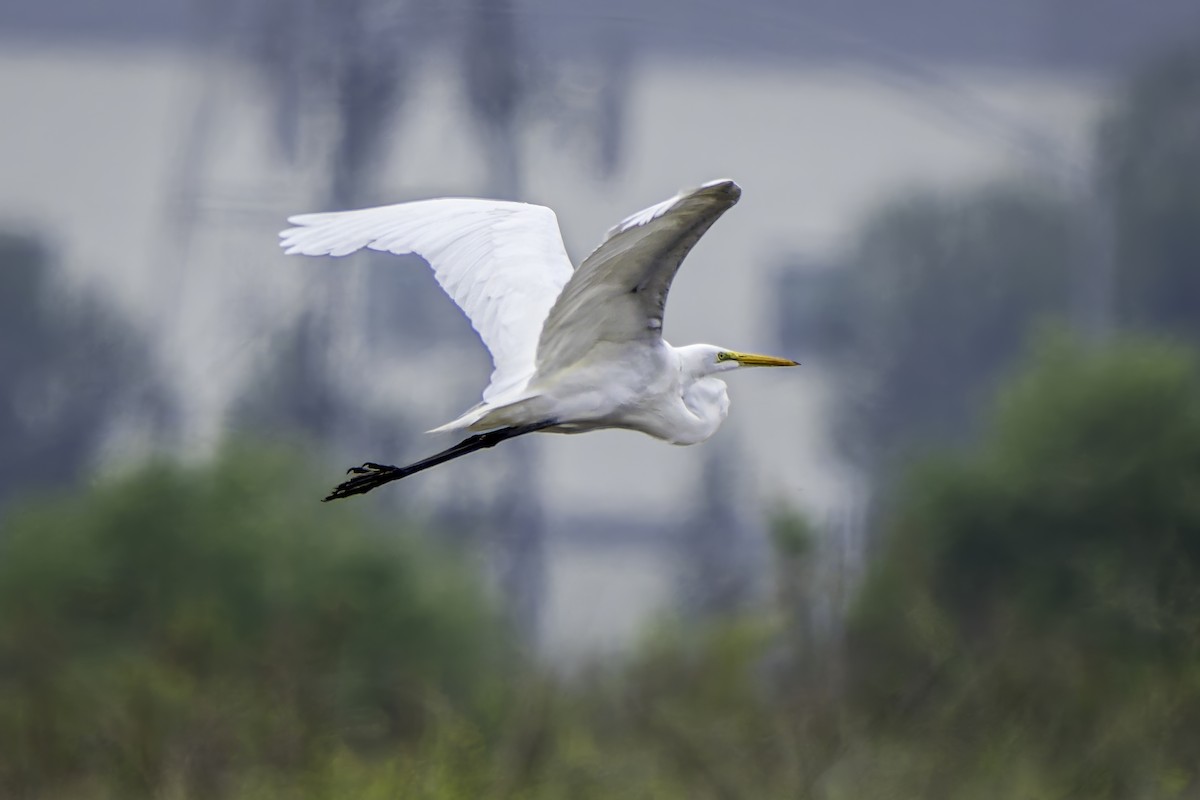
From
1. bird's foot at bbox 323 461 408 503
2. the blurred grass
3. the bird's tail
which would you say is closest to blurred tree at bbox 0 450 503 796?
the blurred grass

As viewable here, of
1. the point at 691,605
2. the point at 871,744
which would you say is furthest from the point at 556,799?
the point at 691,605

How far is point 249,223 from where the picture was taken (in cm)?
1852

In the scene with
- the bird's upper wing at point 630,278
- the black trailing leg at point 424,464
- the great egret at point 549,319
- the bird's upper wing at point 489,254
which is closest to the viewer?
the bird's upper wing at point 630,278

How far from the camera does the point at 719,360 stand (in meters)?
4.99

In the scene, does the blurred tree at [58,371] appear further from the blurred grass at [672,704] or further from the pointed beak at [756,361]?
the pointed beak at [756,361]

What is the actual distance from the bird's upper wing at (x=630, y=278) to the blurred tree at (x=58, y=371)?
13.9 m

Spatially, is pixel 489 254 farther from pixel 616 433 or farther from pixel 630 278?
pixel 616 433

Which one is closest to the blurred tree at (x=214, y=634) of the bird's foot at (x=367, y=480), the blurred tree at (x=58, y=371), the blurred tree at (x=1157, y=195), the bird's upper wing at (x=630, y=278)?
the bird's foot at (x=367, y=480)

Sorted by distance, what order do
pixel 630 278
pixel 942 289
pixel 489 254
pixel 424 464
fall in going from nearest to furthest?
1. pixel 630 278
2. pixel 424 464
3. pixel 489 254
4. pixel 942 289

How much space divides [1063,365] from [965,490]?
2576 millimetres

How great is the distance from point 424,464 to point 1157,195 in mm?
19516

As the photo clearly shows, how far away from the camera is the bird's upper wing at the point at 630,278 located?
3.63 metres

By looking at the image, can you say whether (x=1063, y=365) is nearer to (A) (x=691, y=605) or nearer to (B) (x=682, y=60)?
(B) (x=682, y=60)

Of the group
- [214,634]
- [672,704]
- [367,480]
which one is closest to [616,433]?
[214,634]
